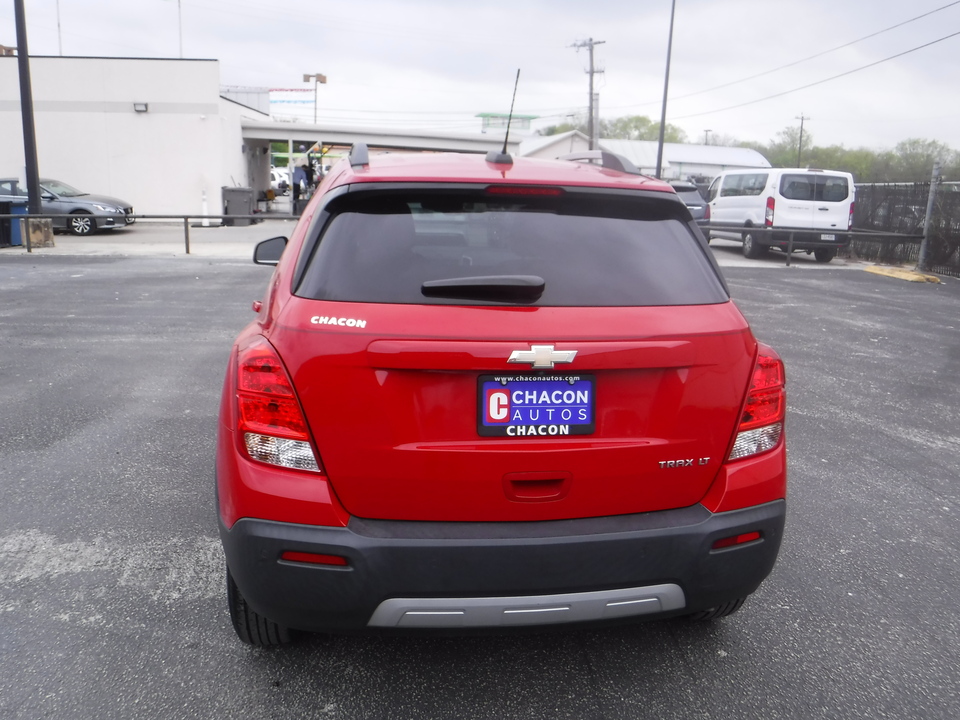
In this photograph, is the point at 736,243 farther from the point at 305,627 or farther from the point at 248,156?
the point at 305,627

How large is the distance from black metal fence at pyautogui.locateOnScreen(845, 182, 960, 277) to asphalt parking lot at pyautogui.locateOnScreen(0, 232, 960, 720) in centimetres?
1150

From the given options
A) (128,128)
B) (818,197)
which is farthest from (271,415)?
(128,128)

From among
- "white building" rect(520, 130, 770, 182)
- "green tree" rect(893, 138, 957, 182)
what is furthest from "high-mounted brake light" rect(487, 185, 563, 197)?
"green tree" rect(893, 138, 957, 182)

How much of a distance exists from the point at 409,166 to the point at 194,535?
2.11 m

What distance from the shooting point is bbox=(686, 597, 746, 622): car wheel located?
2.94 metres

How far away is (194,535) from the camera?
12.6ft

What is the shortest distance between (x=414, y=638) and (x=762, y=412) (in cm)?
147

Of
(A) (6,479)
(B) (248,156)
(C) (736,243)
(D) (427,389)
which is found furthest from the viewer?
(B) (248,156)

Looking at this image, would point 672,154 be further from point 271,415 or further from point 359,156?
point 271,415

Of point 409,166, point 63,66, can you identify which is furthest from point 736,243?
point 409,166

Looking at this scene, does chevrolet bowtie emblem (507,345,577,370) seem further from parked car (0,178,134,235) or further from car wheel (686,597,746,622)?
parked car (0,178,134,235)

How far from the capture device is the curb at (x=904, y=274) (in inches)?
618

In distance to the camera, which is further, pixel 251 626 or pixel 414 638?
pixel 414 638

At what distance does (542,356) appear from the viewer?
2289mm
